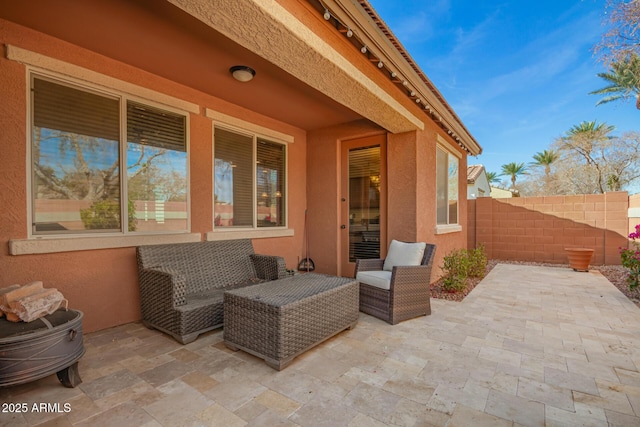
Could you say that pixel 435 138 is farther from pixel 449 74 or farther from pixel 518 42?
pixel 449 74

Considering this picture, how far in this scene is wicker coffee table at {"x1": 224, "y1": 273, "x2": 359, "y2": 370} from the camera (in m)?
2.35

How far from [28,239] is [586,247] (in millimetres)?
10562

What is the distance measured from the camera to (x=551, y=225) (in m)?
7.69

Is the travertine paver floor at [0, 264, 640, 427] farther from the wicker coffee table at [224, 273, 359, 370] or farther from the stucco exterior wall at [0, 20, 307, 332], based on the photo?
the stucco exterior wall at [0, 20, 307, 332]

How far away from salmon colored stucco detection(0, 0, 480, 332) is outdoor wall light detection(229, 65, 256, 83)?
0.25 ft

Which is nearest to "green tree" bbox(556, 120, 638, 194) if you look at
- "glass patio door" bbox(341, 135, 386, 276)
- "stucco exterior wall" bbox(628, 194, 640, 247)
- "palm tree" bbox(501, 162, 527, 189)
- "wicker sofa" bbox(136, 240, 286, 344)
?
"palm tree" bbox(501, 162, 527, 189)

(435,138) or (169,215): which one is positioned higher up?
(435,138)

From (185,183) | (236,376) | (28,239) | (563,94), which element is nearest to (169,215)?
(185,183)

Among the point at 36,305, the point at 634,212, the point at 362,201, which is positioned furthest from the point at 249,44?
the point at 634,212

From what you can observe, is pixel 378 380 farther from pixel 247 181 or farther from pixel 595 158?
pixel 595 158

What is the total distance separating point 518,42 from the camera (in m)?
8.98

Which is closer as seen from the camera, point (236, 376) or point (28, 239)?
point (236, 376)

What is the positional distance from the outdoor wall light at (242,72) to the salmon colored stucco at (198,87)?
8 cm

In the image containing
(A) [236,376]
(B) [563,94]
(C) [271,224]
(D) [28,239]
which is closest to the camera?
(A) [236,376]
